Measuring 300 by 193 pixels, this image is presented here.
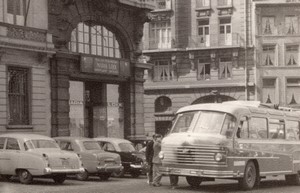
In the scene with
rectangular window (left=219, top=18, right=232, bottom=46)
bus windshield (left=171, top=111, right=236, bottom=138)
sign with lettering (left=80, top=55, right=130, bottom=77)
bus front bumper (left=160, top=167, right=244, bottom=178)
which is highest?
rectangular window (left=219, top=18, right=232, bottom=46)

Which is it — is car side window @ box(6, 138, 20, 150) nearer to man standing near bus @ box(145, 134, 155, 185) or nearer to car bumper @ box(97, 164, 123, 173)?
car bumper @ box(97, 164, 123, 173)

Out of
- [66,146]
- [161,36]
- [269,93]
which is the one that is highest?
[161,36]

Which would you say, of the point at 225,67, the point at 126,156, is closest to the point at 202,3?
the point at 225,67

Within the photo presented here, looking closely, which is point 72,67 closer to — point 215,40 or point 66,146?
point 66,146

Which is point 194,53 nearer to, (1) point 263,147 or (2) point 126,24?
(2) point 126,24

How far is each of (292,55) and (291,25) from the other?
7.65 ft

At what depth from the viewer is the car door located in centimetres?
2191

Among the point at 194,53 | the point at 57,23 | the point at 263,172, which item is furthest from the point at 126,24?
the point at 263,172

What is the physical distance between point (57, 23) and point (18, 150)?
1203 centimetres

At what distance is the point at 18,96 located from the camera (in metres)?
30.7

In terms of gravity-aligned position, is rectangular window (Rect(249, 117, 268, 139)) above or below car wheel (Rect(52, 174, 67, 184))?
above

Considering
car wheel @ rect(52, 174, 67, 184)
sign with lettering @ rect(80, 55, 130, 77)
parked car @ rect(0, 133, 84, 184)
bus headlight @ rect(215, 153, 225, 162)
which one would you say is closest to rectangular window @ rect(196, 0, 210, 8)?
sign with lettering @ rect(80, 55, 130, 77)

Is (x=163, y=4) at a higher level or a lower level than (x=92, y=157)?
higher

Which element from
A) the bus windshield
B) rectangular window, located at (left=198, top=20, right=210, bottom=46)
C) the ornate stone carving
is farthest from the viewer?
rectangular window, located at (left=198, top=20, right=210, bottom=46)
